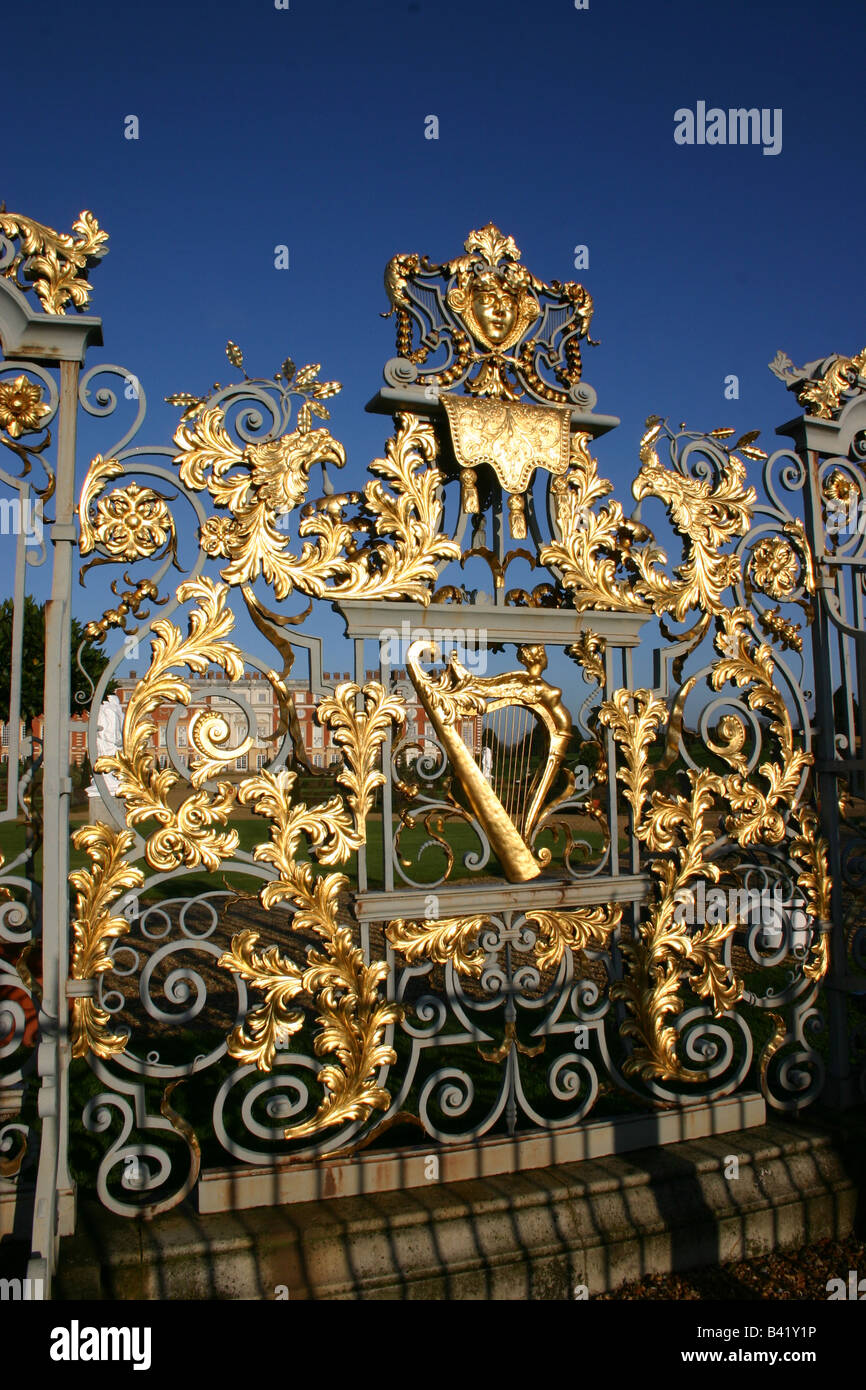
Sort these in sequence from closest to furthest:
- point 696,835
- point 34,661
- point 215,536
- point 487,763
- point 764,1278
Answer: point 215,536
point 764,1278
point 487,763
point 696,835
point 34,661

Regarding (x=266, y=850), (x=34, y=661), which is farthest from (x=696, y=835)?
(x=34, y=661)

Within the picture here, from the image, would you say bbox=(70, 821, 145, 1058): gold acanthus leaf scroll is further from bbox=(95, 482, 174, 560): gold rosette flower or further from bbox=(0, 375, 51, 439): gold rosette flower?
bbox=(0, 375, 51, 439): gold rosette flower

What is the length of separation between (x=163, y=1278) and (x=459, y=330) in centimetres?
358

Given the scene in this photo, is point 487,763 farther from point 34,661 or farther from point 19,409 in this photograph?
point 34,661

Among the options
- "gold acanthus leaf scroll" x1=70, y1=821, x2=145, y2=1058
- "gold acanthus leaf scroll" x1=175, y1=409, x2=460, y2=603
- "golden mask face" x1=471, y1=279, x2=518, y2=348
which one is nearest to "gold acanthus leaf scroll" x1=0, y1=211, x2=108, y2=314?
"gold acanthus leaf scroll" x1=175, y1=409, x2=460, y2=603

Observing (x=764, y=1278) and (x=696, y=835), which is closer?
(x=764, y=1278)

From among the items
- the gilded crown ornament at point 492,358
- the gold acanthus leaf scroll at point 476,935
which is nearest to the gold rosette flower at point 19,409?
the gilded crown ornament at point 492,358

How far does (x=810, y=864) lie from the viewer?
4340 mm

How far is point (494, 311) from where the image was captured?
397 cm

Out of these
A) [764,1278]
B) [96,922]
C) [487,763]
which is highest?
[487,763]

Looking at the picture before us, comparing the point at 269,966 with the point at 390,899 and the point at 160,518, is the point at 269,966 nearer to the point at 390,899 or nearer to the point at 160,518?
the point at 390,899

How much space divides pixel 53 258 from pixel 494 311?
1.69 metres

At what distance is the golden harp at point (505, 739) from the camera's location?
379 centimetres

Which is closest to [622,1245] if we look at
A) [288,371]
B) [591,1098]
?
[591,1098]
